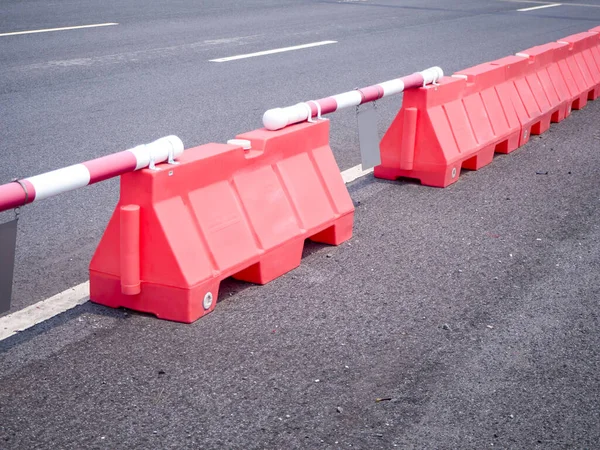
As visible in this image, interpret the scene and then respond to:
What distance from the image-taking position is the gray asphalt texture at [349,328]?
3.83 m

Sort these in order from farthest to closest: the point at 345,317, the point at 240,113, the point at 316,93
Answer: the point at 316,93 < the point at 240,113 < the point at 345,317

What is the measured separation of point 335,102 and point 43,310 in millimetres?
2549

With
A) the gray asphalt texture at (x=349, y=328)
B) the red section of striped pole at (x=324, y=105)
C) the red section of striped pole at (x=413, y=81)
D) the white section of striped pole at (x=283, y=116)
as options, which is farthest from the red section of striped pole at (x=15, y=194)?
the red section of striped pole at (x=413, y=81)

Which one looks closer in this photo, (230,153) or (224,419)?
(224,419)

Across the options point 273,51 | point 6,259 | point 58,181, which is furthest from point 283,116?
point 273,51

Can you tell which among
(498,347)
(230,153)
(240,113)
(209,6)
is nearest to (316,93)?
(240,113)

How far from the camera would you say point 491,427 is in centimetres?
384

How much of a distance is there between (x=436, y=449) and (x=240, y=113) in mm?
7212

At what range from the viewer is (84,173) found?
4.39 m

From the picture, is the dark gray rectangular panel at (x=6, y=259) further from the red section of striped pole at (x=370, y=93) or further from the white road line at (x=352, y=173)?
the white road line at (x=352, y=173)

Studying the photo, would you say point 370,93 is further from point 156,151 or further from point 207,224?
point 156,151

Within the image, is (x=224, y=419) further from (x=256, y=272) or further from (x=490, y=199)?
(x=490, y=199)

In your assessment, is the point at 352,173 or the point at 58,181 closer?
the point at 58,181

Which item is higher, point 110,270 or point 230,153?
point 230,153
